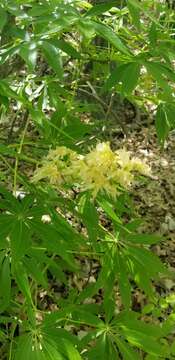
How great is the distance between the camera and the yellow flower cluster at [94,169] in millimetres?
1219

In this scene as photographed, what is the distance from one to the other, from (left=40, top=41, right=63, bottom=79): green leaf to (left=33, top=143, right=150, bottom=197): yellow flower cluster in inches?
7.6

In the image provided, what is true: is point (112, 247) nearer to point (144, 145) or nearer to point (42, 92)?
point (42, 92)

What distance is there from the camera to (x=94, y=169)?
1.21 m

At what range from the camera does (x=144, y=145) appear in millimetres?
3807

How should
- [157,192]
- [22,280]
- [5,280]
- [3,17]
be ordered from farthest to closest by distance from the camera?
[157,192], [5,280], [22,280], [3,17]

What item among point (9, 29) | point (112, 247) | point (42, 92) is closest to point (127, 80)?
point (9, 29)

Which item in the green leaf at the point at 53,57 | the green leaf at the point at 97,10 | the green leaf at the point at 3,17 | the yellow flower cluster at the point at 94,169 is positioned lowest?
the yellow flower cluster at the point at 94,169

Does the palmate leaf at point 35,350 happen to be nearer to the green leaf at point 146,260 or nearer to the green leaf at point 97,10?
the green leaf at point 146,260

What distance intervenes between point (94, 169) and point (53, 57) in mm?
263

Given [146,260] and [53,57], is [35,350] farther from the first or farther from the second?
[53,57]

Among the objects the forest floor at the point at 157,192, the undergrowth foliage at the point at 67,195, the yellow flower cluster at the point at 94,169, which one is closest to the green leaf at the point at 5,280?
the undergrowth foliage at the point at 67,195

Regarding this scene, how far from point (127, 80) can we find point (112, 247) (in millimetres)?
466

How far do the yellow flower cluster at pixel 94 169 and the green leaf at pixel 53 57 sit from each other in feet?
0.63

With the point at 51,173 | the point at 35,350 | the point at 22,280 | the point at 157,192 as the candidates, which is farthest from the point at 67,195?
the point at 157,192
